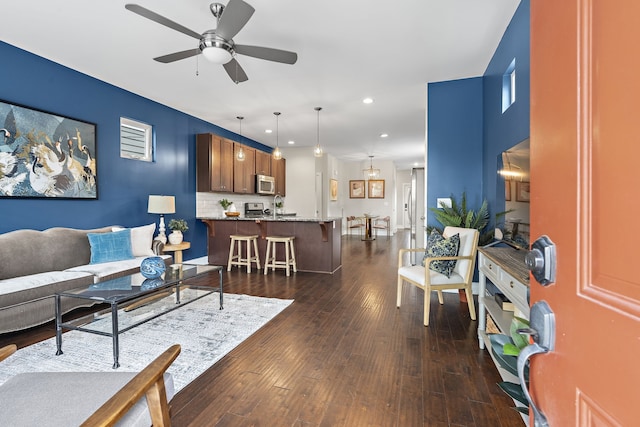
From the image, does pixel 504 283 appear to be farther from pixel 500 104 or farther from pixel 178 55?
pixel 178 55

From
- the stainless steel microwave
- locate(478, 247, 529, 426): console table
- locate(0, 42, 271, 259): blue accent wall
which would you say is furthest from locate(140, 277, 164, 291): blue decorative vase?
the stainless steel microwave

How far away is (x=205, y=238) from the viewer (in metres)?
6.05

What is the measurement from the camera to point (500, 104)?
322 centimetres

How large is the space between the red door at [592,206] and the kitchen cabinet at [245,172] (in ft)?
20.3

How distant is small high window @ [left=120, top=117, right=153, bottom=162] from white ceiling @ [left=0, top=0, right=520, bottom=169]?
0.50m

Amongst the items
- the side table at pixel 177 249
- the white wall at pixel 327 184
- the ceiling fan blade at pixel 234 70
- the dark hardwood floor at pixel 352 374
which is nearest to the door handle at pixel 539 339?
the dark hardwood floor at pixel 352 374

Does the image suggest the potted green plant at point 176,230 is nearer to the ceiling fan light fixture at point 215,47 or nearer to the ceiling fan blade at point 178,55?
the ceiling fan blade at point 178,55

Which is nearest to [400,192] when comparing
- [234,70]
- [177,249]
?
[177,249]

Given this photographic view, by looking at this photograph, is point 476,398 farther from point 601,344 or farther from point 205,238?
point 205,238

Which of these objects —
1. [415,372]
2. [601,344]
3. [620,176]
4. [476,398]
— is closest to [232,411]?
[415,372]

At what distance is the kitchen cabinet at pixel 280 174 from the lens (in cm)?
814

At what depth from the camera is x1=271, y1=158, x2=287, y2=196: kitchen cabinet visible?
8141mm

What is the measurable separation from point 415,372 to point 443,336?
700 mm

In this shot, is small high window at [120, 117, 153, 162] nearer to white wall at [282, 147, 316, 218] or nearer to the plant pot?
the plant pot
